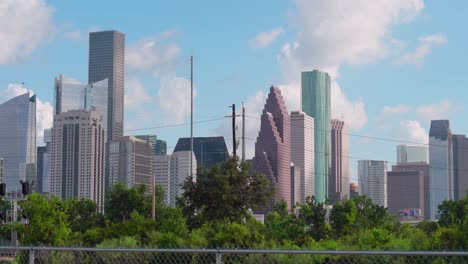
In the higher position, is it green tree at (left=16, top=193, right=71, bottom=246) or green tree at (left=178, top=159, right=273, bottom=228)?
green tree at (left=178, top=159, right=273, bottom=228)

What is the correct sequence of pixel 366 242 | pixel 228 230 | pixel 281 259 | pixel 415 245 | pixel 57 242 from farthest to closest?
pixel 57 242 → pixel 228 230 → pixel 366 242 → pixel 415 245 → pixel 281 259

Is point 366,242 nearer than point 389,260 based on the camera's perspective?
No

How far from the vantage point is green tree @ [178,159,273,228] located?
51625mm

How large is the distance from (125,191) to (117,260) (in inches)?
2689

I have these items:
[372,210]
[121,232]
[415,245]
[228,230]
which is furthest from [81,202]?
[415,245]

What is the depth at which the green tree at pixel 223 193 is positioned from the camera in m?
51.6

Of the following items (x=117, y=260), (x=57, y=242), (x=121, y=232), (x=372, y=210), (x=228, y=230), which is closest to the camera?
(x=117, y=260)

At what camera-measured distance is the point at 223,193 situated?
2032 inches

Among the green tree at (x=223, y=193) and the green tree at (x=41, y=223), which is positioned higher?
the green tree at (x=223, y=193)

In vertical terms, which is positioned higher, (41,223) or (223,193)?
(223,193)

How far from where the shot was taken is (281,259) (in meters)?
17.7

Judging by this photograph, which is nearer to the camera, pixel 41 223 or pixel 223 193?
pixel 223 193

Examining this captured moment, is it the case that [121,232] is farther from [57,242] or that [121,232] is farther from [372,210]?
[372,210]

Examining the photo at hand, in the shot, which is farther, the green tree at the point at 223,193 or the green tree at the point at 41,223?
the green tree at the point at 41,223
